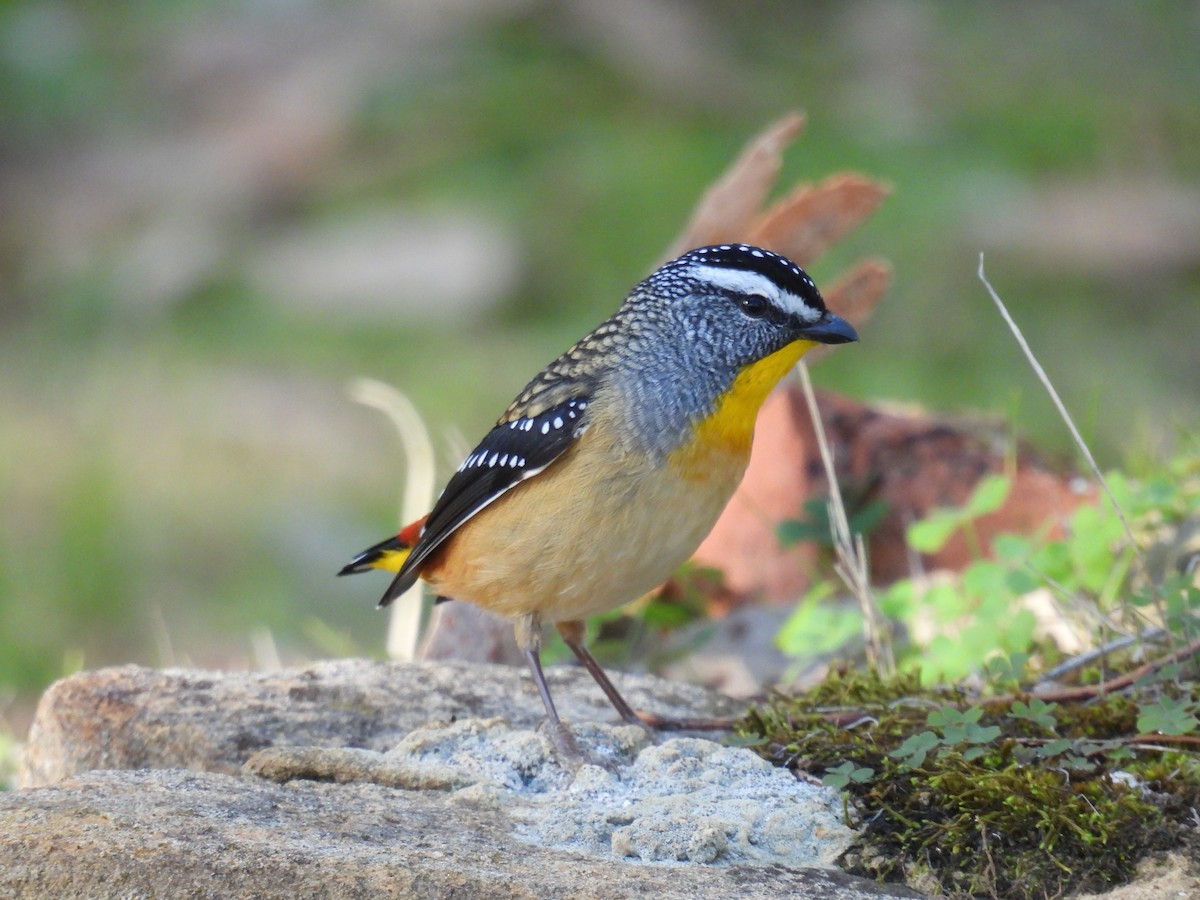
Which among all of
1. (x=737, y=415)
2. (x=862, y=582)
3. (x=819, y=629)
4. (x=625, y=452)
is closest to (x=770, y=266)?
(x=737, y=415)

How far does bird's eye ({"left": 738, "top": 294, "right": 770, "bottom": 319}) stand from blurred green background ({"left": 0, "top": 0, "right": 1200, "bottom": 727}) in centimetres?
404

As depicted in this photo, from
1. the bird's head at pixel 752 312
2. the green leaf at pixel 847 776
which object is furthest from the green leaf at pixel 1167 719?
the bird's head at pixel 752 312

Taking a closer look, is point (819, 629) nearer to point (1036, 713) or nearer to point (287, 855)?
point (1036, 713)

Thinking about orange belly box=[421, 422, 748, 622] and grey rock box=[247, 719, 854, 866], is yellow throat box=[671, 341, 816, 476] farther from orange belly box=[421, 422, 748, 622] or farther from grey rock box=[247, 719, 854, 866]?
grey rock box=[247, 719, 854, 866]

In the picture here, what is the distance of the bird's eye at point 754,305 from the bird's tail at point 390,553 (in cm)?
122

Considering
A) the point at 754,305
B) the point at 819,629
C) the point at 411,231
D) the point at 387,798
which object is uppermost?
the point at 411,231

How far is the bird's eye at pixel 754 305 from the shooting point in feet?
13.3

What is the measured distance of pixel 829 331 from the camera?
4023 mm

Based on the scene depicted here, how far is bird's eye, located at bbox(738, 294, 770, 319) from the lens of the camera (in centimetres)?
406

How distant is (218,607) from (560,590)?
531cm

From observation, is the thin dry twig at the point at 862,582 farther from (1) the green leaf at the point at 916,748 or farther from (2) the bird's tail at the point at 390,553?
(2) the bird's tail at the point at 390,553

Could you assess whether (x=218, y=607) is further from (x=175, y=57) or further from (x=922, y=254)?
(x=175, y=57)

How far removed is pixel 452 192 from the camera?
43.2ft

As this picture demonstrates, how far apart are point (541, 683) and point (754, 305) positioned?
117 cm
